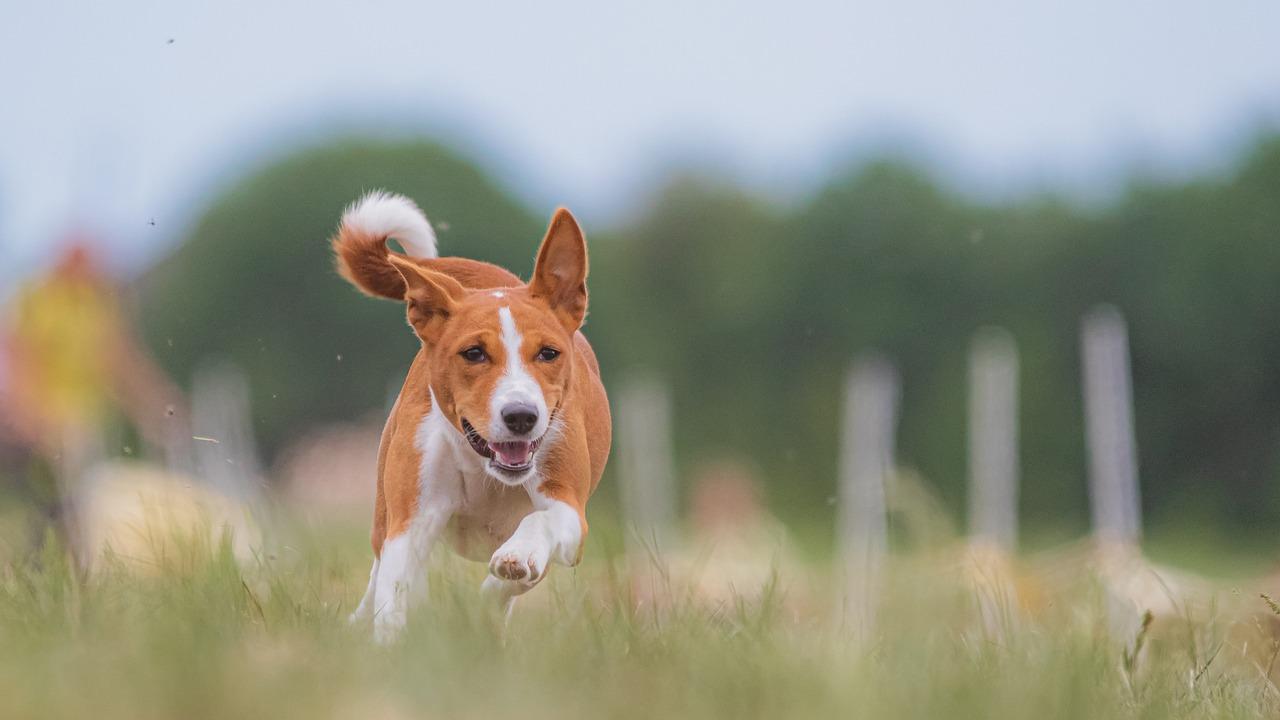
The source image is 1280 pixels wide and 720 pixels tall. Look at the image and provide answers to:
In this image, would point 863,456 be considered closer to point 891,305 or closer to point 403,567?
point 891,305

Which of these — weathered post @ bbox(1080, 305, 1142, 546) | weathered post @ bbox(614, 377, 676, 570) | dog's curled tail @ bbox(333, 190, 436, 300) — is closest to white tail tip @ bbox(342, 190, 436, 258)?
dog's curled tail @ bbox(333, 190, 436, 300)

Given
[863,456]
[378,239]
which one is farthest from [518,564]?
[863,456]

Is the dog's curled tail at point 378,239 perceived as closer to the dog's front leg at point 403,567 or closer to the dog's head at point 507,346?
the dog's head at point 507,346

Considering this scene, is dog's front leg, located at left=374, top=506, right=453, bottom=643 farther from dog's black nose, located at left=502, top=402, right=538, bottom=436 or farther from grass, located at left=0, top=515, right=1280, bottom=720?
dog's black nose, located at left=502, top=402, right=538, bottom=436

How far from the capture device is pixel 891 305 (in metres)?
22.0

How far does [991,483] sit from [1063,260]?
8.81 meters

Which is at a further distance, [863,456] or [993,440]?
[863,456]

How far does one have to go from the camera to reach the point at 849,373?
828 inches

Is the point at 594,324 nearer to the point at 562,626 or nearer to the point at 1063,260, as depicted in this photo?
the point at 1063,260

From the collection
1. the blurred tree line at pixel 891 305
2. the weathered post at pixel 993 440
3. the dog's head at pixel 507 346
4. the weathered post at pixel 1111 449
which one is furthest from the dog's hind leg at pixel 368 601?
the blurred tree line at pixel 891 305

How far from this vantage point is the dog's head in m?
3.98

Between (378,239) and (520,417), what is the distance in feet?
3.31

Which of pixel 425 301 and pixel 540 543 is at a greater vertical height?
pixel 425 301

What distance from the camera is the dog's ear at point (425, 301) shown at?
4207 millimetres
